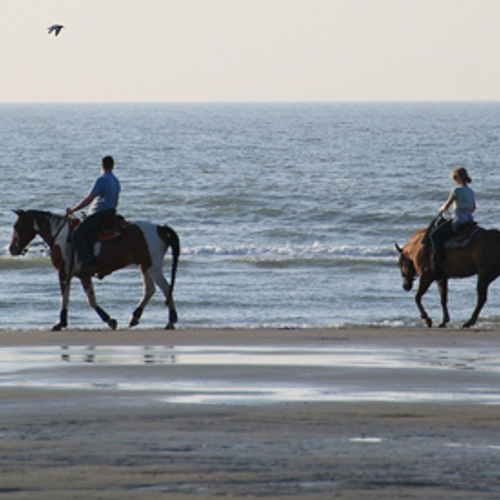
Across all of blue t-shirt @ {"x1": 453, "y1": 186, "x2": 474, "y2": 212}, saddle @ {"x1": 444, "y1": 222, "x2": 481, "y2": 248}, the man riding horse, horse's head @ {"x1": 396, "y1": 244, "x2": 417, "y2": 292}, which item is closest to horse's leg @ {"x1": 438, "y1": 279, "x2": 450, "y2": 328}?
horse's head @ {"x1": 396, "y1": 244, "x2": 417, "y2": 292}

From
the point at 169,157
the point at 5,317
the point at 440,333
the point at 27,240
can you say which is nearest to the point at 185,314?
the point at 5,317

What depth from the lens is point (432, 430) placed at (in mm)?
7750

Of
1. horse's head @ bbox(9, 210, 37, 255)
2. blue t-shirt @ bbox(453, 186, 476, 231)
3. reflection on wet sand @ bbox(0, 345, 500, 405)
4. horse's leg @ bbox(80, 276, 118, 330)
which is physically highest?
blue t-shirt @ bbox(453, 186, 476, 231)

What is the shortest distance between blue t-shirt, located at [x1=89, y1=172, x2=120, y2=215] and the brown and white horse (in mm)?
458

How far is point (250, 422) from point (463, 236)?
8318mm

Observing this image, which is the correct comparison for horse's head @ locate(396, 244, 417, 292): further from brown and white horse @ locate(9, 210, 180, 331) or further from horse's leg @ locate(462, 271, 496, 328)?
brown and white horse @ locate(9, 210, 180, 331)

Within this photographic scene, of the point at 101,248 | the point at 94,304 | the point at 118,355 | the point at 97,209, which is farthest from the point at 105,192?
the point at 118,355

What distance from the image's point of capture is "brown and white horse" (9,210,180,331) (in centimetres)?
1580

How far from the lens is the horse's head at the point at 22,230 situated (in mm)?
15977

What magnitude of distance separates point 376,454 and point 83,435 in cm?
184

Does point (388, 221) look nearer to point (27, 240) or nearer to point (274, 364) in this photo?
point (27, 240)

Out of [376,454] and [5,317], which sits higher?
[376,454]

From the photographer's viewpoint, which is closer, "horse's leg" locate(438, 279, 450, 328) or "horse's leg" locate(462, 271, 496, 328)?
"horse's leg" locate(462, 271, 496, 328)

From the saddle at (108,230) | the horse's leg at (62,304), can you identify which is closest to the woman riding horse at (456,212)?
the saddle at (108,230)
